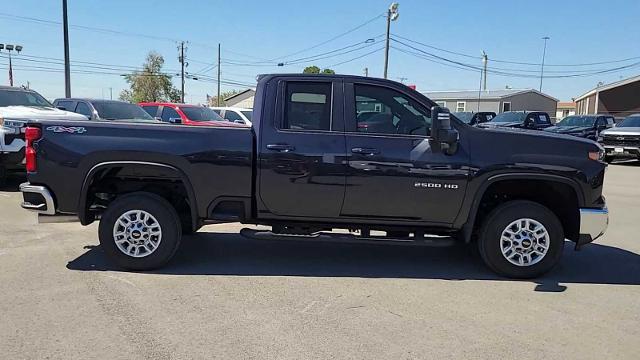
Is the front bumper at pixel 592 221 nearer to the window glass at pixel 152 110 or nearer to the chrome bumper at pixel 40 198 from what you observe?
the chrome bumper at pixel 40 198

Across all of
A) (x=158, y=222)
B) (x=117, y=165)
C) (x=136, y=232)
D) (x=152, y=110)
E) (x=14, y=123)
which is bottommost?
(x=136, y=232)

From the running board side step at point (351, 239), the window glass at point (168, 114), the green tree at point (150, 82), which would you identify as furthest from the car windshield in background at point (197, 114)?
the green tree at point (150, 82)

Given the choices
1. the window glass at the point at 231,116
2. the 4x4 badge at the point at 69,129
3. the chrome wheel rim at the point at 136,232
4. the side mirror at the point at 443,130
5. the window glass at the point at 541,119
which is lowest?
the chrome wheel rim at the point at 136,232

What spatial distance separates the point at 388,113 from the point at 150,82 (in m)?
72.7

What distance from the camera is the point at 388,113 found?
523 cm

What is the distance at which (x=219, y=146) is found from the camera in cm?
507

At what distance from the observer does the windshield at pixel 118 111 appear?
13.2 m

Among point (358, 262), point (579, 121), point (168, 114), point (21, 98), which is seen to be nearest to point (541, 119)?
point (579, 121)

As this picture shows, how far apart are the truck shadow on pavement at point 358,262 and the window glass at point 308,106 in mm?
1519

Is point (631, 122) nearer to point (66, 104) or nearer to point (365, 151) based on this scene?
point (365, 151)

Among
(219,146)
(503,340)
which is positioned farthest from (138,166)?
(503,340)

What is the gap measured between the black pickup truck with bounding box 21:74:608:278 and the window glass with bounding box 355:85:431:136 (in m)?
0.01

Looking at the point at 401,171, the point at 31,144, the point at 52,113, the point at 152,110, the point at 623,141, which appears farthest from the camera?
the point at 623,141

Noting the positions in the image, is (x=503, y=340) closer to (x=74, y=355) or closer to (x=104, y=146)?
(x=74, y=355)
